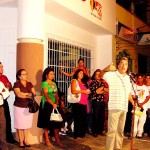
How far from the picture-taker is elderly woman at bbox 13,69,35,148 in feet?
20.5

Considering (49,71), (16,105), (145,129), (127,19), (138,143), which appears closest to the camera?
(16,105)

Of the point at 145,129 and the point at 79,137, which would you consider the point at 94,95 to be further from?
the point at 145,129

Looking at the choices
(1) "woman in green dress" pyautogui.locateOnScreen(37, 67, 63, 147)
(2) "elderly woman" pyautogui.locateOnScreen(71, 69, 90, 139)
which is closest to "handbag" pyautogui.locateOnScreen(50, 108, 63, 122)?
(1) "woman in green dress" pyautogui.locateOnScreen(37, 67, 63, 147)

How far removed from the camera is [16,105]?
247 inches

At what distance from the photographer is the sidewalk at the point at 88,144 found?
257 inches

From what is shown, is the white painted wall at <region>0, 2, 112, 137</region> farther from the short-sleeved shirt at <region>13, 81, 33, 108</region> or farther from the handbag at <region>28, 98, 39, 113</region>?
the handbag at <region>28, 98, 39, 113</region>

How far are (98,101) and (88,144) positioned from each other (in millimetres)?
1300

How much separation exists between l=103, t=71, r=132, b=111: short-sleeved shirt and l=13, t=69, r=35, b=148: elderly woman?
70.0 inches

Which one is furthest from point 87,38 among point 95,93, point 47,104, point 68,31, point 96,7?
point 47,104

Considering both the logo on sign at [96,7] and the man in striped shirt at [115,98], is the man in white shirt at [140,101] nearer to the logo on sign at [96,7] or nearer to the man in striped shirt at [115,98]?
the man in striped shirt at [115,98]

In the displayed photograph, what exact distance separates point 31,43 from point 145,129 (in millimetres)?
4214

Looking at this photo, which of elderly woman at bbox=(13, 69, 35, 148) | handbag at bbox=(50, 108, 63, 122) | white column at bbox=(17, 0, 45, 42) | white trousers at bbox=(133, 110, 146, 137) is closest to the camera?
elderly woman at bbox=(13, 69, 35, 148)

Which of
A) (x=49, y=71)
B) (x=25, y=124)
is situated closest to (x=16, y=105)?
(x=25, y=124)

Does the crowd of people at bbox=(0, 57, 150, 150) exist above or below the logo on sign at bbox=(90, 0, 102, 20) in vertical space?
below
